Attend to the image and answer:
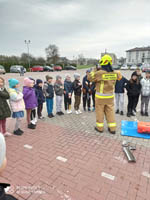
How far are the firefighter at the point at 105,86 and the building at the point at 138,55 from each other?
79477 millimetres

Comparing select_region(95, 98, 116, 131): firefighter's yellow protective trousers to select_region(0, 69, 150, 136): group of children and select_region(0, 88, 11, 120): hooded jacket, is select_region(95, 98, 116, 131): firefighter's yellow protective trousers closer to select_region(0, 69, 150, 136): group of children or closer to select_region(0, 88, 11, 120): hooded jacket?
select_region(0, 69, 150, 136): group of children

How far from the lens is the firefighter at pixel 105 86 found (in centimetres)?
386

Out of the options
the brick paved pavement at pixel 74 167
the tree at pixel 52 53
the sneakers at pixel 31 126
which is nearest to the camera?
the brick paved pavement at pixel 74 167

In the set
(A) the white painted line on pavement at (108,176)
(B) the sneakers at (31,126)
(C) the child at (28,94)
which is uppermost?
(C) the child at (28,94)

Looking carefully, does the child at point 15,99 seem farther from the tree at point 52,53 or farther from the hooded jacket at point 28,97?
the tree at point 52,53

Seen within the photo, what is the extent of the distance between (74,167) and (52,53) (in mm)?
55025

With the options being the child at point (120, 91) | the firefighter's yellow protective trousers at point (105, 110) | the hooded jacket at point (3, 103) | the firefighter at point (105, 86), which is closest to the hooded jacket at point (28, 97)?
the hooded jacket at point (3, 103)

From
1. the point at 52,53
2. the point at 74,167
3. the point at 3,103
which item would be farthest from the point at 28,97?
the point at 52,53

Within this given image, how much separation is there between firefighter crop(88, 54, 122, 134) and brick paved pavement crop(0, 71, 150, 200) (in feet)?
1.57

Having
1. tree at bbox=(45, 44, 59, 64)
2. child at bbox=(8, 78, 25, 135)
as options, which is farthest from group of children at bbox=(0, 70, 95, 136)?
tree at bbox=(45, 44, 59, 64)

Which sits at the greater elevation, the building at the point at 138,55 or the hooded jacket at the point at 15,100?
the building at the point at 138,55

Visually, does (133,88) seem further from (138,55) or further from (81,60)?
(138,55)

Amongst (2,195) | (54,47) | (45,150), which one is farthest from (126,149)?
(54,47)

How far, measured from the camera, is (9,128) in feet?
14.8
